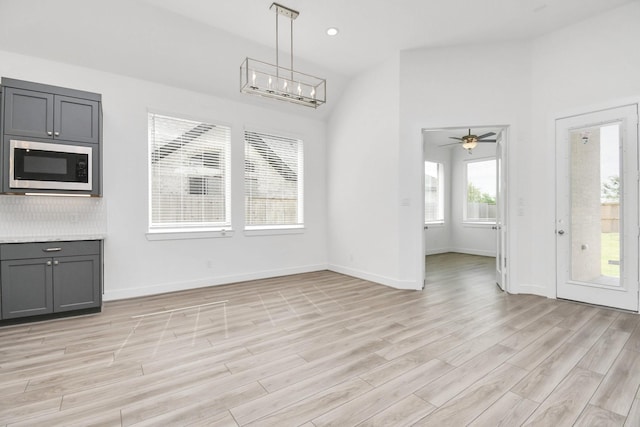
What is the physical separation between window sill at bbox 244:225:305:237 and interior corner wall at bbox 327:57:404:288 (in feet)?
2.37

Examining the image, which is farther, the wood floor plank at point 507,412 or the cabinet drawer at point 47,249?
the cabinet drawer at point 47,249

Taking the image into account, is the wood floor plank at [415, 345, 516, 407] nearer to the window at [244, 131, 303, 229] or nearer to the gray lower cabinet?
the gray lower cabinet

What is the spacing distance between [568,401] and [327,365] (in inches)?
62.9

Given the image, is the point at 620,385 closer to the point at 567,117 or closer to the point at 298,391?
the point at 298,391

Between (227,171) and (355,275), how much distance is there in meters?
2.93

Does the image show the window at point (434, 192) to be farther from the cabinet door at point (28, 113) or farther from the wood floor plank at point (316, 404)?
the cabinet door at point (28, 113)

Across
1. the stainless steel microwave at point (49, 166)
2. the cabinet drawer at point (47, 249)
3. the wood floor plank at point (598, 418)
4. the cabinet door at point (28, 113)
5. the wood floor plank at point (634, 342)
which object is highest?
the cabinet door at point (28, 113)

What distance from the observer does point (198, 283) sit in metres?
4.82

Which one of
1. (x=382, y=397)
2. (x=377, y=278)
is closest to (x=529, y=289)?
(x=377, y=278)

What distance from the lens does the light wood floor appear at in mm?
1824

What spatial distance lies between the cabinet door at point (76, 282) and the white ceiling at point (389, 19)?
10.3 ft

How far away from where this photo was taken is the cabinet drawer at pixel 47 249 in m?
3.15

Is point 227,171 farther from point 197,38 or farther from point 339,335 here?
point 339,335

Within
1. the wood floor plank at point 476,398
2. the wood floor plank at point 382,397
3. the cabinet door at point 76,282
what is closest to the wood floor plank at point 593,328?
the wood floor plank at point 476,398
